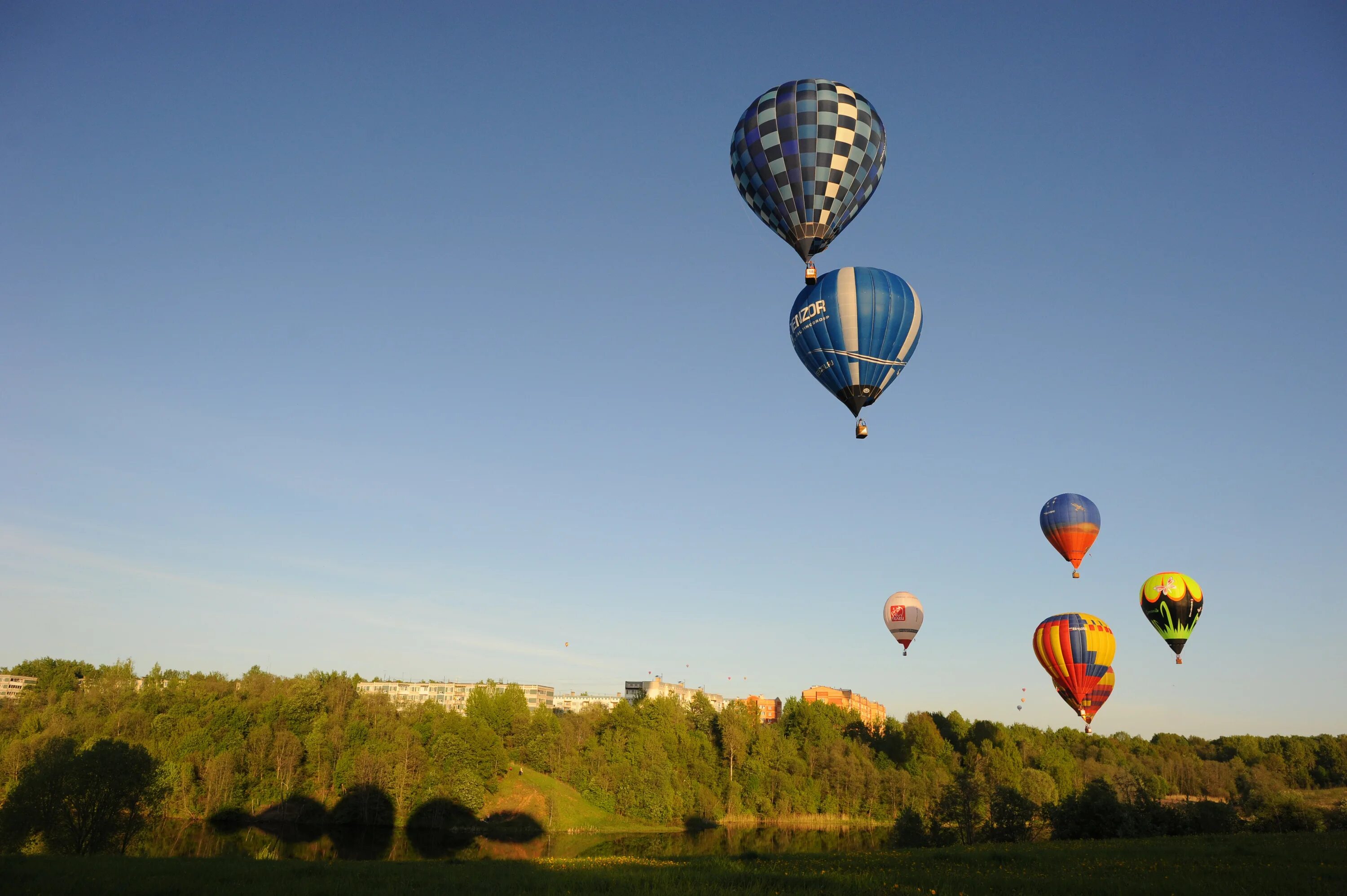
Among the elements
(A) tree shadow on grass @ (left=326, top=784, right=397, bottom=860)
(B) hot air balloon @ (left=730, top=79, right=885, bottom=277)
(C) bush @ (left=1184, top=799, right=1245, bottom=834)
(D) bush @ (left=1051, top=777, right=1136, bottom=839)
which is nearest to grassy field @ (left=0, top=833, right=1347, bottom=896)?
(D) bush @ (left=1051, top=777, right=1136, bottom=839)

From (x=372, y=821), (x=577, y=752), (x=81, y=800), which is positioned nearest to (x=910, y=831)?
(x=81, y=800)

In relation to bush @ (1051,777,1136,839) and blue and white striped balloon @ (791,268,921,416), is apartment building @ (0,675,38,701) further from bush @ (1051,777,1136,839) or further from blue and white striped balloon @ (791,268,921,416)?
blue and white striped balloon @ (791,268,921,416)

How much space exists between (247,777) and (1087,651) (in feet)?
261

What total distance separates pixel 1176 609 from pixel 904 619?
59.8ft

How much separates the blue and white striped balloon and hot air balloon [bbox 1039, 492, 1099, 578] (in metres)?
28.3

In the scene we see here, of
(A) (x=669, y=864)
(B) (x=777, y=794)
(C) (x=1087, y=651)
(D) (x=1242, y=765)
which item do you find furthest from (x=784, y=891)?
(D) (x=1242, y=765)

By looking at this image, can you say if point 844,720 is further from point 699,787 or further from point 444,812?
point 444,812

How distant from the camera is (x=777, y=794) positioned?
103m

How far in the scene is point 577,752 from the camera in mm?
103062

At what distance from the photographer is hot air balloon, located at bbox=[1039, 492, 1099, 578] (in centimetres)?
5378

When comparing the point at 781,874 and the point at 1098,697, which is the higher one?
the point at 1098,697

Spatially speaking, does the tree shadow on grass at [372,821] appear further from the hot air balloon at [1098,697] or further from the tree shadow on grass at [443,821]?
the hot air balloon at [1098,697]

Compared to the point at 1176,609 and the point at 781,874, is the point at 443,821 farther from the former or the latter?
the point at 781,874

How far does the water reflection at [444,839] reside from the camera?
57.4 m
